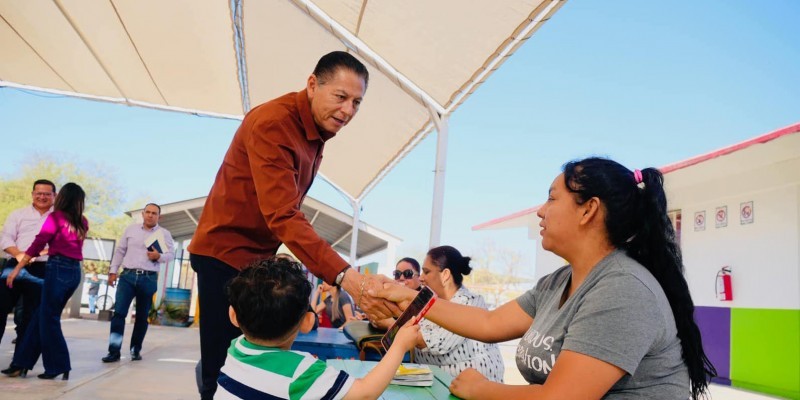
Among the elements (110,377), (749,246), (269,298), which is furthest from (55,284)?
(749,246)

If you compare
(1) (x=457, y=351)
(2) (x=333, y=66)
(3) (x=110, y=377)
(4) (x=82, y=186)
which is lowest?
(3) (x=110, y=377)

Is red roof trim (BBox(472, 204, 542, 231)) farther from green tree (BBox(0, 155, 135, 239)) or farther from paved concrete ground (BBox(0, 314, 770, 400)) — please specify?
green tree (BBox(0, 155, 135, 239))

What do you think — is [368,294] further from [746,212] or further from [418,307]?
[746,212]

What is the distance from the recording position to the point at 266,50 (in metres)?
8.85

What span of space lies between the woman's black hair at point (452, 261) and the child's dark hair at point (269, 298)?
2.42 metres

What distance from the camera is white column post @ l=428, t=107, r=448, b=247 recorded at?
651 cm

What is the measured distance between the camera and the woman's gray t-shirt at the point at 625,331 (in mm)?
1473

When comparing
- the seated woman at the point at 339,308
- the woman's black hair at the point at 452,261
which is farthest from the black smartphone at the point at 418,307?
the seated woman at the point at 339,308

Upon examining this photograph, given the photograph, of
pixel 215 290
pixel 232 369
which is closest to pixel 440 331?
pixel 215 290

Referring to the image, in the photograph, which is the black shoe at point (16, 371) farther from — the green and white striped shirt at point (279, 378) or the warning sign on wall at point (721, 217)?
the warning sign on wall at point (721, 217)

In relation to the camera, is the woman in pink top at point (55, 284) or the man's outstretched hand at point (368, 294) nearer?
the man's outstretched hand at point (368, 294)

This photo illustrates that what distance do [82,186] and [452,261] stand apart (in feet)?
158

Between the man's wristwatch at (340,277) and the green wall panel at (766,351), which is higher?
the man's wristwatch at (340,277)

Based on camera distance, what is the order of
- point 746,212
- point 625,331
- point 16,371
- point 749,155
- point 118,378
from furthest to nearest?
1. point 746,212
2. point 749,155
3. point 118,378
4. point 16,371
5. point 625,331
